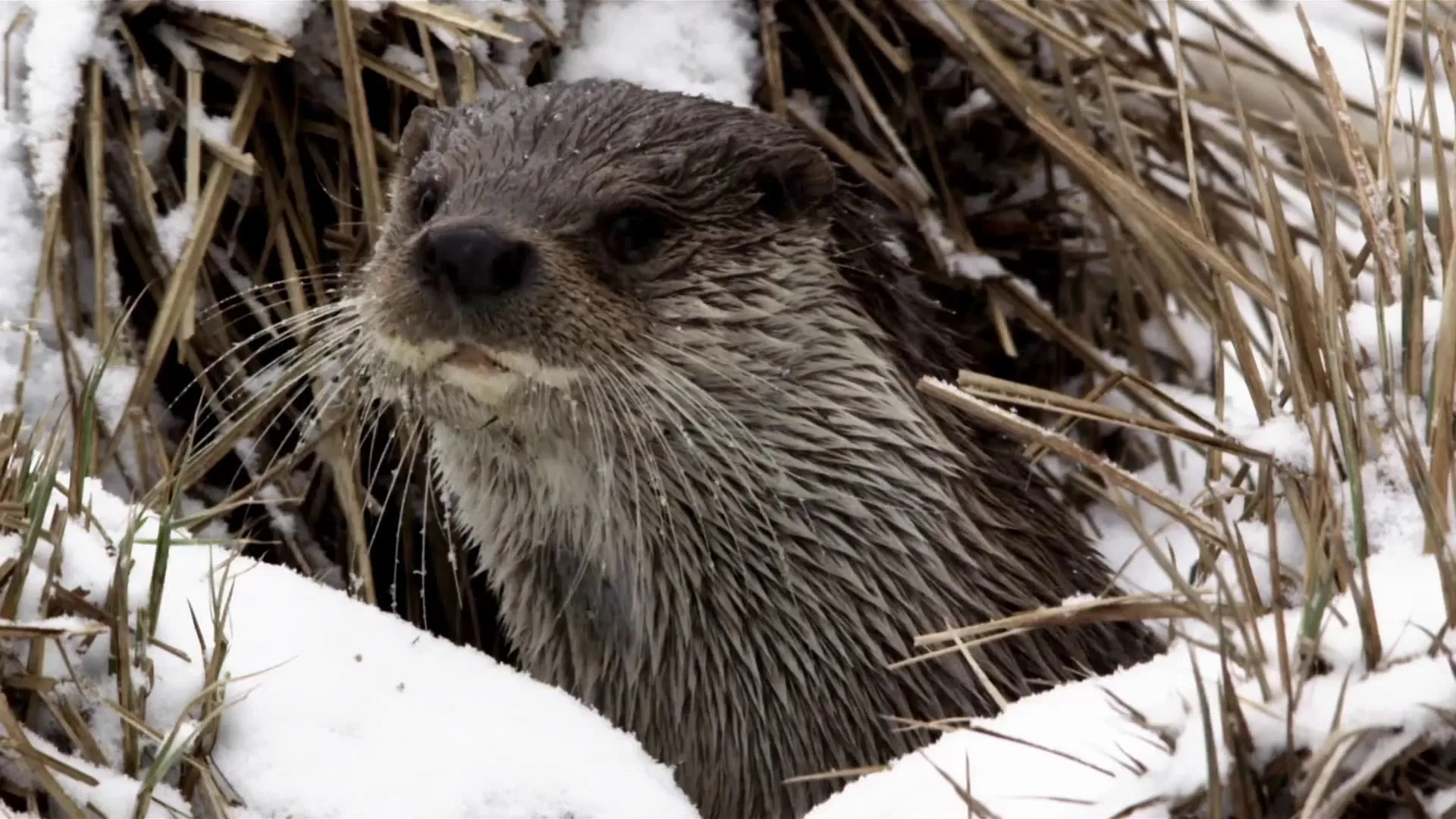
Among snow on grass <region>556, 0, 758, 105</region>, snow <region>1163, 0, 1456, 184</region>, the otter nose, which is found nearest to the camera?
the otter nose

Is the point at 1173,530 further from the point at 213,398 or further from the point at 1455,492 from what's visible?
the point at 1455,492

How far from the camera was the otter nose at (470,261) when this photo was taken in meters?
1.85

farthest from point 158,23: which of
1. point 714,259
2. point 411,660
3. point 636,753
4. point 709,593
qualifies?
point 636,753

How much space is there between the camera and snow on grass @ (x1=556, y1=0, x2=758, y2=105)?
261 centimetres

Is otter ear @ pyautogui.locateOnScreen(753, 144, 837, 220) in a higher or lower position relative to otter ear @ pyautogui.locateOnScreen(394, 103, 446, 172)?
higher

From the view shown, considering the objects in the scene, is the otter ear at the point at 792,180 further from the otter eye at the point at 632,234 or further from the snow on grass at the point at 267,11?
the snow on grass at the point at 267,11

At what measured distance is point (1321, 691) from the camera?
3.60ft

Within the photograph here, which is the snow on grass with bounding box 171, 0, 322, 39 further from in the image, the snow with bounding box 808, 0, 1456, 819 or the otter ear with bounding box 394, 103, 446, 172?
the snow with bounding box 808, 0, 1456, 819

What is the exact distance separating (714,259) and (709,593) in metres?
0.37

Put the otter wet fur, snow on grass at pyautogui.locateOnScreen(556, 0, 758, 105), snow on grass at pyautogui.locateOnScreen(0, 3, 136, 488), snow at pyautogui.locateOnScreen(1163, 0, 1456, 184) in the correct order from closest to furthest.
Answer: the otter wet fur → snow on grass at pyautogui.locateOnScreen(0, 3, 136, 488) → snow on grass at pyautogui.locateOnScreen(556, 0, 758, 105) → snow at pyautogui.locateOnScreen(1163, 0, 1456, 184)

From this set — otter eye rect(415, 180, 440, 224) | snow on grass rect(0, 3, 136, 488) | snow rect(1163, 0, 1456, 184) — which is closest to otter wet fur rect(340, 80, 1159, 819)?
otter eye rect(415, 180, 440, 224)

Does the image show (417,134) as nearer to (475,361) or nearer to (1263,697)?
(475,361)

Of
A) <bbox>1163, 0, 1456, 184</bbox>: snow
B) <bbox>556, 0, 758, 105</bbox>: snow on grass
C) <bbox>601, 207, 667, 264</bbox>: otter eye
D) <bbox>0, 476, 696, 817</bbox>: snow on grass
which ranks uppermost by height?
<bbox>1163, 0, 1456, 184</bbox>: snow

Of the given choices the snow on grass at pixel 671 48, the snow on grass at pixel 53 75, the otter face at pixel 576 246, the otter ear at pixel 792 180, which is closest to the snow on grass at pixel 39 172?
the snow on grass at pixel 53 75
